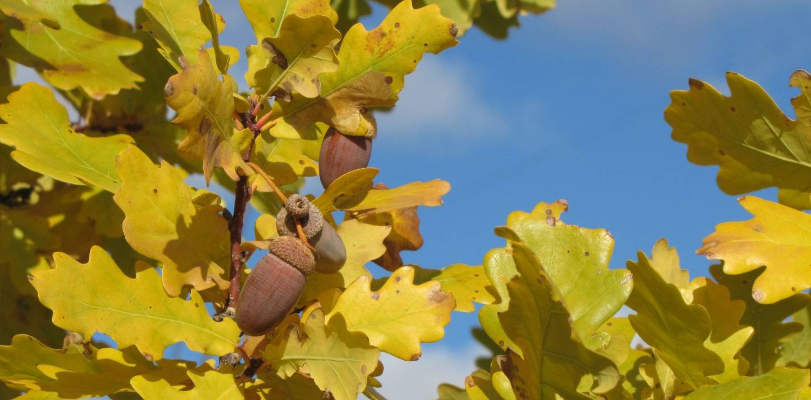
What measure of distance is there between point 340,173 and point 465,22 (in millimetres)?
1616

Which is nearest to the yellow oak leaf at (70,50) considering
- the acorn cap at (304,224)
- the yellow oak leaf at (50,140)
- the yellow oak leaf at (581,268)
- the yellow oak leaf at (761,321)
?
the yellow oak leaf at (50,140)

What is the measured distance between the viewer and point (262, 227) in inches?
55.5

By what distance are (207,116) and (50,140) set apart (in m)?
0.49

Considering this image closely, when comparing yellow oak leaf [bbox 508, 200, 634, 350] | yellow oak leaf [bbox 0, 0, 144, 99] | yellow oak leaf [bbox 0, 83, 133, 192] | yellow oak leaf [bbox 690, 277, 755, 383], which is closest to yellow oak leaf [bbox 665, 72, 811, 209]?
yellow oak leaf [bbox 690, 277, 755, 383]

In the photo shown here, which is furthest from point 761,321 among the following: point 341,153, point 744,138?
point 341,153

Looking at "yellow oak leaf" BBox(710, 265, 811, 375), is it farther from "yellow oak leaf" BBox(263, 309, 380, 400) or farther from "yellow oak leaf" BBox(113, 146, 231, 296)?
"yellow oak leaf" BBox(113, 146, 231, 296)

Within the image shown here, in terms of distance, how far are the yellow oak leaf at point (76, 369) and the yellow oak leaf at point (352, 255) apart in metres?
0.22

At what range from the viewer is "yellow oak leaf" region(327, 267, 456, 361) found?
1.19m

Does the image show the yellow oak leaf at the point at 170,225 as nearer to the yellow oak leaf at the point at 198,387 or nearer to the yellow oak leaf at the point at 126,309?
the yellow oak leaf at the point at 126,309

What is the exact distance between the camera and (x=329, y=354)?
3.83 feet

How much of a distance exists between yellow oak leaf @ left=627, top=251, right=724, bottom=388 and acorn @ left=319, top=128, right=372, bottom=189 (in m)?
0.46

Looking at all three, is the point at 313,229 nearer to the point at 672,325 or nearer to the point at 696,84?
the point at 672,325

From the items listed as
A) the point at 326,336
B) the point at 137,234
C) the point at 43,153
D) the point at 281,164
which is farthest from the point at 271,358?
the point at 43,153

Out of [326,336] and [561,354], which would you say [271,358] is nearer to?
[326,336]
